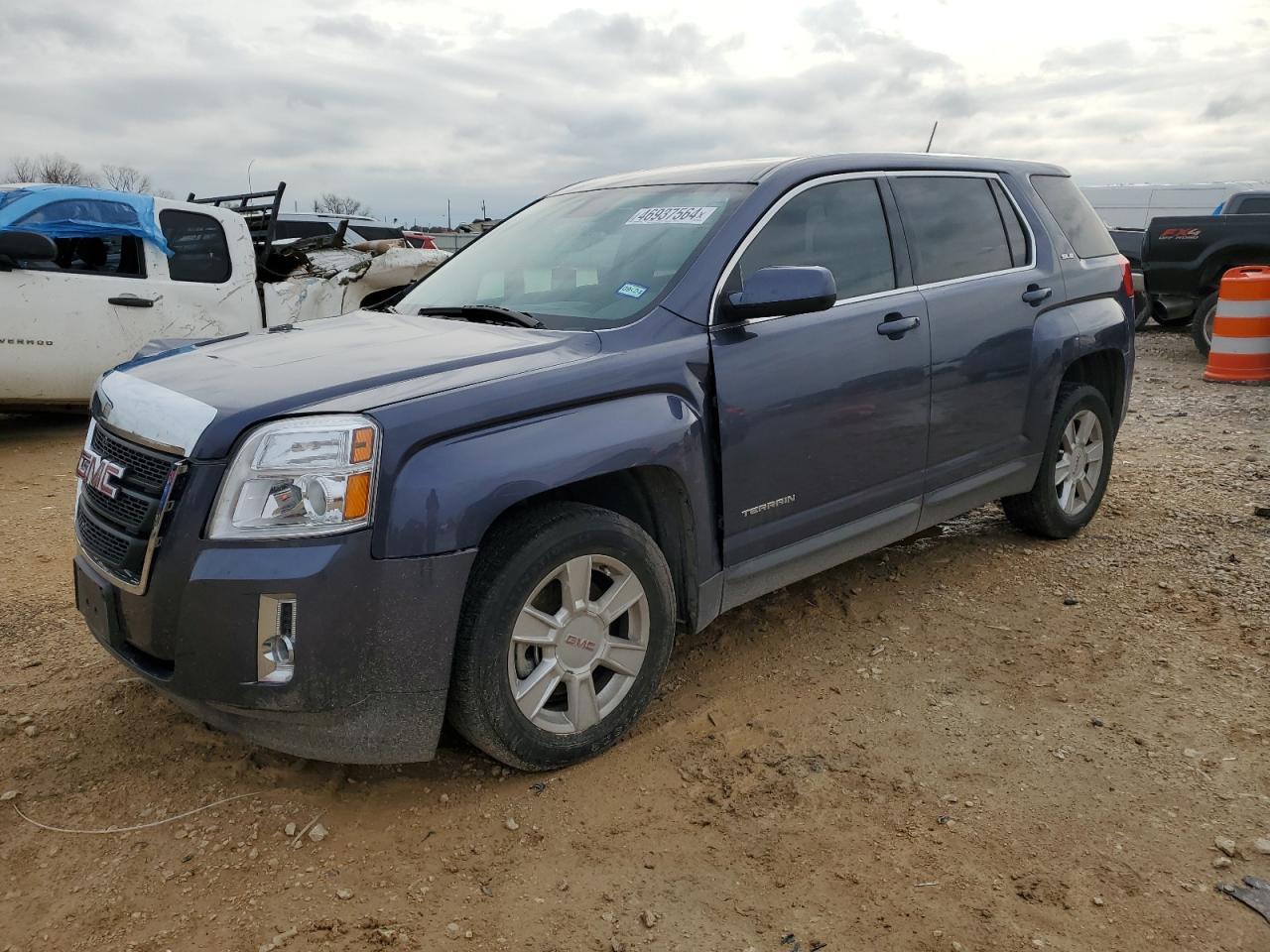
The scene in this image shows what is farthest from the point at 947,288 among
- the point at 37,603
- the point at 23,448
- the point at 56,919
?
the point at 23,448

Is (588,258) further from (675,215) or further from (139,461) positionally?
(139,461)

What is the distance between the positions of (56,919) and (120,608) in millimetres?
751

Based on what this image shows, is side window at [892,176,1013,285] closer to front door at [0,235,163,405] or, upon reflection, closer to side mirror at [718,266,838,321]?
side mirror at [718,266,838,321]

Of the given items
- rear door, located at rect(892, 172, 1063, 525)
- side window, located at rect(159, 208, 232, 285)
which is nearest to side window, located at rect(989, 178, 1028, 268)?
rear door, located at rect(892, 172, 1063, 525)

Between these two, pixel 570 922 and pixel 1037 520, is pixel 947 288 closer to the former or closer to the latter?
pixel 1037 520

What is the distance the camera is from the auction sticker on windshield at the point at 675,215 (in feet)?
11.3

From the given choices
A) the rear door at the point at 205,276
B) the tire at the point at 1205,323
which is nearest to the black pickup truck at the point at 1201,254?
the tire at the point at 1205,323

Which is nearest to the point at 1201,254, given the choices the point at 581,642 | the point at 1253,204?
the point at 1253,204

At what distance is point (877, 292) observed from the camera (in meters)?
3.75

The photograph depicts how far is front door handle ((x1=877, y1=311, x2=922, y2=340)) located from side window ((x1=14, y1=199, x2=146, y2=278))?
19.4 ft

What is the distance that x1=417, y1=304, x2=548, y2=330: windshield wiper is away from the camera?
3295 millimetres

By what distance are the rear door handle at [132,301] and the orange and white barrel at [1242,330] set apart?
9508mm

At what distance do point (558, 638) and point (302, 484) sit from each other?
0.83 m

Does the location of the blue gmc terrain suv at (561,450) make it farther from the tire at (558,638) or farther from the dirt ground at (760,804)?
the dirt ground at (760,804)
